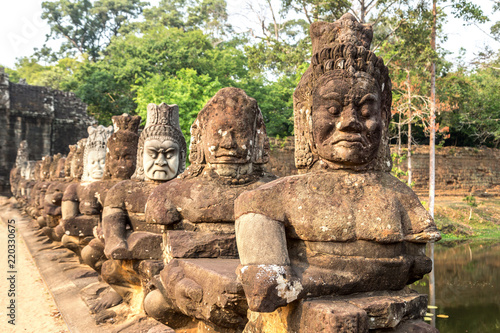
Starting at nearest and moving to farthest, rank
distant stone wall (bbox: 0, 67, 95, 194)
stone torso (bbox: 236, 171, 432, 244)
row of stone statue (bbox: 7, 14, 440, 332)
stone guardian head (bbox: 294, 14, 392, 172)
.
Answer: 1. row of stone statue (bbox: 7, 14, 440, 332)
2. stone torso (bbox: 236, 171, 432, 244)
3. stone guardian head (bbox: 294, 14, 392, 172)
4. distant stone wall (bbox: 0, 67, 95, 194)

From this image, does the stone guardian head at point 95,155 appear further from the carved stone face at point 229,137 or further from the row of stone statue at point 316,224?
the carved stone face at point 229,137

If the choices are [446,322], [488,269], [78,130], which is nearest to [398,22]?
[488,269]

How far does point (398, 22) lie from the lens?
1278cm

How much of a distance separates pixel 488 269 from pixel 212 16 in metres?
24.7

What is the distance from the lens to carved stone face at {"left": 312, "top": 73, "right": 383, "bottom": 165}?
2369 mm

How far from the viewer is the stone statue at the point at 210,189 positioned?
3.29 meters

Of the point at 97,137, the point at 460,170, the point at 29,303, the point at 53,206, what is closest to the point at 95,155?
the point at 97,137

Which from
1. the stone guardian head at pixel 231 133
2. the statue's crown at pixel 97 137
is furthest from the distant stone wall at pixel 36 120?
the stone guardian head at pixel 231 133

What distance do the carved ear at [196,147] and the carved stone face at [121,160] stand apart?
2.17m

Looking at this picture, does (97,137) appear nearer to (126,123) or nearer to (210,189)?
(126,123)

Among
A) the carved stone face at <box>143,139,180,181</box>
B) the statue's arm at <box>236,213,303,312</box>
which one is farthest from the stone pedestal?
the carved stone face at <box>143,139,180,181</box>

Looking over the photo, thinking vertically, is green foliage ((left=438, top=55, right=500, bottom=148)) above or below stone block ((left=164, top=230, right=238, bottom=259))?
above

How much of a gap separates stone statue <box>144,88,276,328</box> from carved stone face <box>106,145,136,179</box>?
2088 millimetres

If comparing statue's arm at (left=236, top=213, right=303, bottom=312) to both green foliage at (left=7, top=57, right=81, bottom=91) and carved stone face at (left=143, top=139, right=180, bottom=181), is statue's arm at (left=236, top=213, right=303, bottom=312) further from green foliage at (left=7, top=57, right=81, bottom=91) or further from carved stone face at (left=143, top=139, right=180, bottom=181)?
green foliage at (left=7, top=57, right=81, bottom=91)
